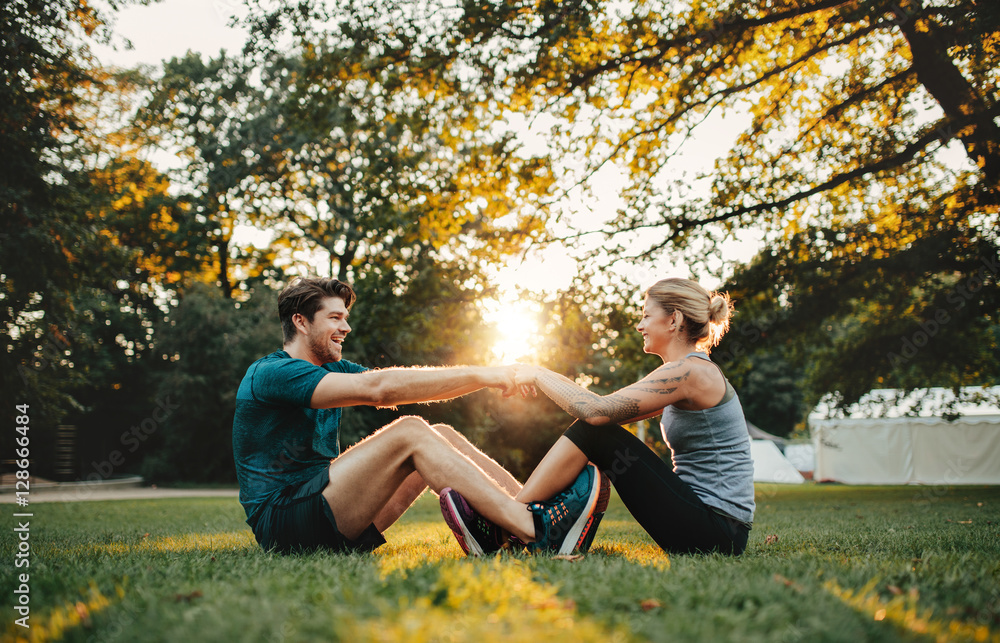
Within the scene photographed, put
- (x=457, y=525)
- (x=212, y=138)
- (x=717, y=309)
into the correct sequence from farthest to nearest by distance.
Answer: (x=212, y=138), (x=717, y=309), (x=457, y=525)

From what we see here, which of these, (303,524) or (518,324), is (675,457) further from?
(518,324)

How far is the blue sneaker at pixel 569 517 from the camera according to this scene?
10.8ft

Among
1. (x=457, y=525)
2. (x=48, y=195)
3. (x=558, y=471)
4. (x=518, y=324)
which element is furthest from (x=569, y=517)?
(x=48, y=195)

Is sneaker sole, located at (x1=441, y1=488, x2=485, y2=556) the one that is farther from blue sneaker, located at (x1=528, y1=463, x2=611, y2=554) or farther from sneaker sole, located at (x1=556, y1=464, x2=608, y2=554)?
sneaker sole, located at (x1=556, y1=464, x2=608, y2=554)

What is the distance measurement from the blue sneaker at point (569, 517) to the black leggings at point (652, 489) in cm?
12

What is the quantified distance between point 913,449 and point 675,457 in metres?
24.5

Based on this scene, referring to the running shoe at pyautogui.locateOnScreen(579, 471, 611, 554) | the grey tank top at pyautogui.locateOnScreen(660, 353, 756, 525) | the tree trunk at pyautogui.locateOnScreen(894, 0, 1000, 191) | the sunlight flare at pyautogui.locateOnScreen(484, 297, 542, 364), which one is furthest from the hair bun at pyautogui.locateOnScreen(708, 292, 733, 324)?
the tree trunk at pyautogui.locateOnScreen(894, 0, 1000, 191)

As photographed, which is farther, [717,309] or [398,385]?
[717,309]

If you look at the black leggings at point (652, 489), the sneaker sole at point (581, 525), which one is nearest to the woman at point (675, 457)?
the black leggings at point (652, 489)

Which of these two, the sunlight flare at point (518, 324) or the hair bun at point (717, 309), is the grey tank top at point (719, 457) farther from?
the sunlight flare at point (518, 324)

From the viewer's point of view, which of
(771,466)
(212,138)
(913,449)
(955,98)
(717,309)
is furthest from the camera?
(771,466)

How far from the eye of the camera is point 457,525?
325cm

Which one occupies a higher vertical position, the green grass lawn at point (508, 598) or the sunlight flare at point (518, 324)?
the sunlight flare at point (518, 324)

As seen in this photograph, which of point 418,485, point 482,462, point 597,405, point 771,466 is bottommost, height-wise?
point 771,466
